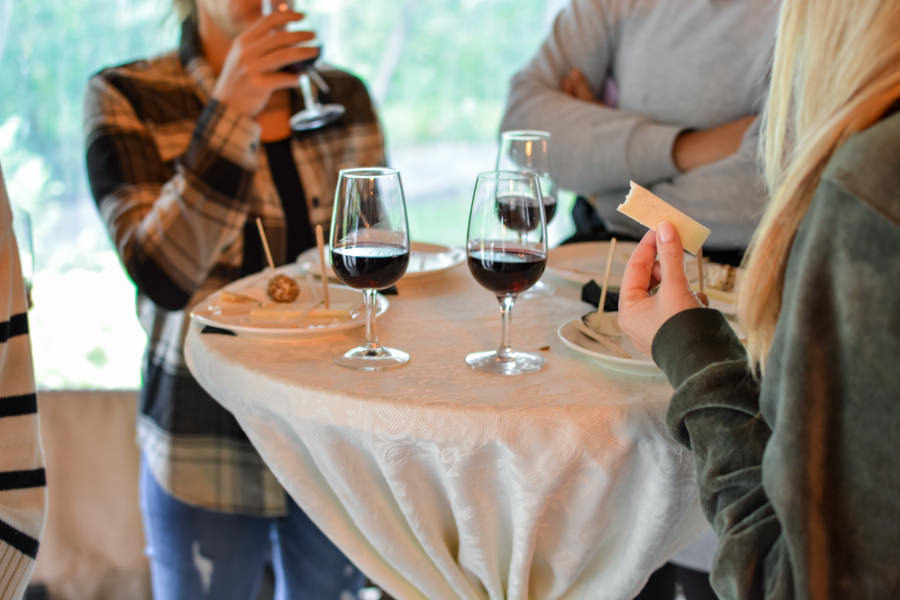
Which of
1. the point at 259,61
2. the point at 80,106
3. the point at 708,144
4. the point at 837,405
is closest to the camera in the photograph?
the point at 837,405

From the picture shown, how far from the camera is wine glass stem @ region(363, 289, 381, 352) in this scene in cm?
104

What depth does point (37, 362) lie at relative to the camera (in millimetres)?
2553

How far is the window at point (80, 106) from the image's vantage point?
245cm

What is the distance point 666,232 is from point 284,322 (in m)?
0.52

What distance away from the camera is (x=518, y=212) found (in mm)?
973

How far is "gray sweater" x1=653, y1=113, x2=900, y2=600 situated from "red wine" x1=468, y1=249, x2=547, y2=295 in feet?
1.20

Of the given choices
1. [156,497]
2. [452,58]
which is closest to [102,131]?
[156,497]

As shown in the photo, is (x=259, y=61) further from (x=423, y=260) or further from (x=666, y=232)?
(x=666, y=232)

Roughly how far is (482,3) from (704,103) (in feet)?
4.23

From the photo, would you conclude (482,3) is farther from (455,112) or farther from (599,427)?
(599,427)

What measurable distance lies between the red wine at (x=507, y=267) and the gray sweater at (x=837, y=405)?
37cm

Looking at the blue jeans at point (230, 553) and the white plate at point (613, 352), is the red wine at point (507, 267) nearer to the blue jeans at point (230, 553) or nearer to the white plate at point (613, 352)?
the white plate at point (613, 352)

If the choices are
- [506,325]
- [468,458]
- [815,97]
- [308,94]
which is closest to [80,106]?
[308,94]

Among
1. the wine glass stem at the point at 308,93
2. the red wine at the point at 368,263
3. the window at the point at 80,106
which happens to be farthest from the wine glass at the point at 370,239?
the window at the point at 80,106
